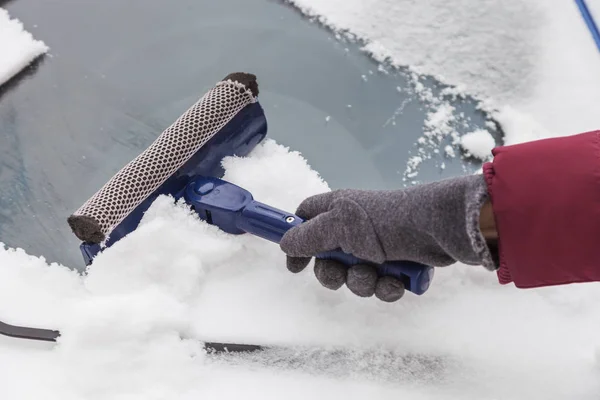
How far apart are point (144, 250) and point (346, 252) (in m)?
0.30

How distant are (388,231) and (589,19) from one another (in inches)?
30.1

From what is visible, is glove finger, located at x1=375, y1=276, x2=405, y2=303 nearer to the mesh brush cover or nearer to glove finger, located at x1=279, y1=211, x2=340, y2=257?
glove finger, located at x1=279, y1=211, x2=340, y2=257

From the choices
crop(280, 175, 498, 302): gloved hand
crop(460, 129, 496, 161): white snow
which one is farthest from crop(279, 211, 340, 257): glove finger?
crop(460, 129, 496, 161): white snow

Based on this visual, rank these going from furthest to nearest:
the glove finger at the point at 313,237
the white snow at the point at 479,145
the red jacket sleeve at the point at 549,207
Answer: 1. the white snow at the point at 479,145
2. the glove finger at the point at 313,237
3. the red jacket sleeve at the point at 549,207

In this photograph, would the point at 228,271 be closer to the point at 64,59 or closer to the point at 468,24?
the point at 64,59

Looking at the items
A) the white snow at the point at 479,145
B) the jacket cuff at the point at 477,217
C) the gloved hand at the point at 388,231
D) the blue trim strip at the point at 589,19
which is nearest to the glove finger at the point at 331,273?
the gloved hand at the point at 388,231

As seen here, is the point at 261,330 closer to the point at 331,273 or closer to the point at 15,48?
the point at 331,273

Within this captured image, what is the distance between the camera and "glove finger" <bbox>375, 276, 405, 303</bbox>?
80 centimetres

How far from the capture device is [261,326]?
879mm

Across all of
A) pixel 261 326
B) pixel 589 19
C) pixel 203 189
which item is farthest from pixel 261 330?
pixel 589 19

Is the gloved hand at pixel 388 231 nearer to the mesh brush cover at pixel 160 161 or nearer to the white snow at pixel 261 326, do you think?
the white snow at pixel 261 326

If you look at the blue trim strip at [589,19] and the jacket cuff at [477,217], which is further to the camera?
the blue trim strip at [589,19]

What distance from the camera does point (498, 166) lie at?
2.11 feet

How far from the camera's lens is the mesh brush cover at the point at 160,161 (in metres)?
0.85
